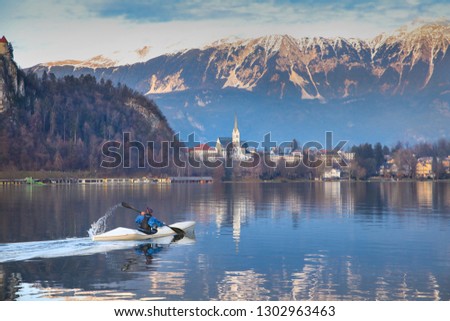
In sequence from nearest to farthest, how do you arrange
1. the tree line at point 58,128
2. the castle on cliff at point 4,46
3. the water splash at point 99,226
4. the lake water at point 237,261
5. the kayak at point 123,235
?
1. the lake water at point 237,261
2. the kayak at point 123,235
3. the water splash at point 99,226
4. the tree line at point 58,128
5. the castle on cliff at point 4,46

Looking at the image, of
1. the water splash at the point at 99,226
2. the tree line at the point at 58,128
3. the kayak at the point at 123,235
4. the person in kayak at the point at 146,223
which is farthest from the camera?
the tree line at the point at 58,128

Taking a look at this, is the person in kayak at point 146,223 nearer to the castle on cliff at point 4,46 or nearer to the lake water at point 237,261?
the lake water at point 237,261

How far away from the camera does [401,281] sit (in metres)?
25.6

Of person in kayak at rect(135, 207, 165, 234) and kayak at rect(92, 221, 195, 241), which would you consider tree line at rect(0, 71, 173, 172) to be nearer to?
person in kayak at rect(135, 207, 165, 234)

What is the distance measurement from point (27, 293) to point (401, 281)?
12.4 meters

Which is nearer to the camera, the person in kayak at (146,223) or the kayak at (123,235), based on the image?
the kayak at (123,235)

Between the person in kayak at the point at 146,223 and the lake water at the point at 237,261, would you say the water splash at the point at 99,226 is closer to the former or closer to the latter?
the lake water at the point at 237,261

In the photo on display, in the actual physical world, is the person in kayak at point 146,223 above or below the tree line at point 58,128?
below

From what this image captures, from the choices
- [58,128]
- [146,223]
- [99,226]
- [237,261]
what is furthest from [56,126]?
[237,261]

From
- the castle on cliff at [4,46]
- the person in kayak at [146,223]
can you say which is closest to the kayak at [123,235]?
the person in kayak at [146,223]

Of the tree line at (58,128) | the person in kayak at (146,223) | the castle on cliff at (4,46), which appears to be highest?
the castle on cliff at (4,46)

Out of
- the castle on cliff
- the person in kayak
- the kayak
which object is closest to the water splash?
the kayak

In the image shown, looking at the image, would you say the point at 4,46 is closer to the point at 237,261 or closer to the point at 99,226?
the point at 99,226

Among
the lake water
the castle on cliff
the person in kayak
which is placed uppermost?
the castle on cliff
